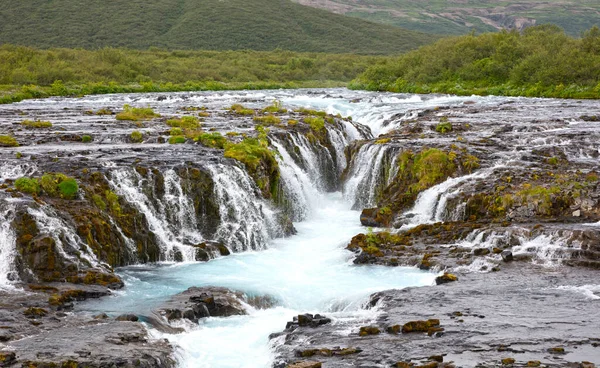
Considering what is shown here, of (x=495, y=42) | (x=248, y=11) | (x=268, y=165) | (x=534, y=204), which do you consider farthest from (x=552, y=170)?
(x=248, y=11)

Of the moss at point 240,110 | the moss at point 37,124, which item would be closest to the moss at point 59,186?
the moss at point 37,124

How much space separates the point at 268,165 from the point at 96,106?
84.8ft

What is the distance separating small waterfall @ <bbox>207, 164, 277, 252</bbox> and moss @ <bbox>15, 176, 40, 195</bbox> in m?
6.83

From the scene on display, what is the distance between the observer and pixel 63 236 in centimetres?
2317

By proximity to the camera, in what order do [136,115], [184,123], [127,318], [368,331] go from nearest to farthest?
1. [368,331]
2. [127,318]
3. [184,123]
4. [136,115]

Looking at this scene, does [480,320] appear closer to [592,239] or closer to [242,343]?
[242,343]

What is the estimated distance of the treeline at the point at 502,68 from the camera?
2469 inches

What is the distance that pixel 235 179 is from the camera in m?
30.5

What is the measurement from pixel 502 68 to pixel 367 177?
41.0 metres

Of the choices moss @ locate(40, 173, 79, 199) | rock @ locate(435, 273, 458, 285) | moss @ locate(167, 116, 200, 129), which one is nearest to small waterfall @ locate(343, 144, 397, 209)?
moss @ locate(167, 116, 200, 129)

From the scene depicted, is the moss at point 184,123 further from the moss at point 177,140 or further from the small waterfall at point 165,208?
the small waterfall at point 165,208

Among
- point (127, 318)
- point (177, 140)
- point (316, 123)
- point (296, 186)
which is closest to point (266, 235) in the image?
point (296, 186)

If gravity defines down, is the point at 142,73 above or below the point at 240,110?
above

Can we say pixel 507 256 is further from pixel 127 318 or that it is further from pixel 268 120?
pixel 268 120
